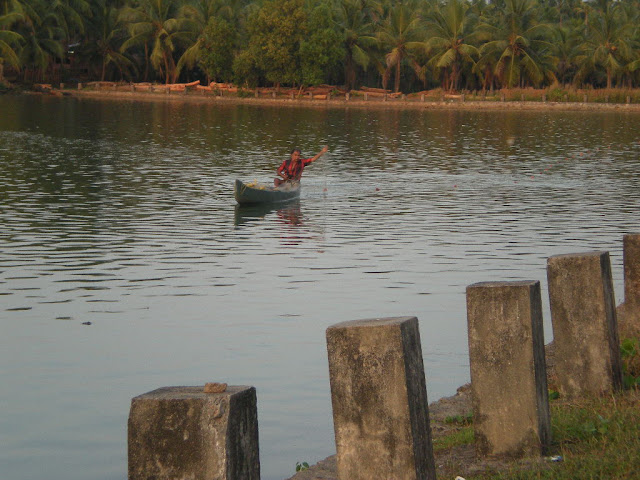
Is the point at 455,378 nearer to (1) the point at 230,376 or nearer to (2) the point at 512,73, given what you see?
(1) the point at 230,376

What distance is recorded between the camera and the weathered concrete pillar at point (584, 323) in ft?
21.7

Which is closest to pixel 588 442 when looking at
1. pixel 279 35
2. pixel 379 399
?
pixel 379 399

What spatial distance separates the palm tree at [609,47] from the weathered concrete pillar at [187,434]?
7586cm

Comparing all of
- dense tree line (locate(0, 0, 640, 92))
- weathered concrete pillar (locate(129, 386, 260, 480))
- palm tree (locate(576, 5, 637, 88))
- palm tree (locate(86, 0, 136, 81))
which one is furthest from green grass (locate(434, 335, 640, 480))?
palm tree (locate(86, 0, 136, 81))

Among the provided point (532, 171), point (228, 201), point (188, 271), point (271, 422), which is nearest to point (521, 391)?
point (271, 422)

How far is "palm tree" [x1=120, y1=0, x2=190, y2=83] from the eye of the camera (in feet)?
287

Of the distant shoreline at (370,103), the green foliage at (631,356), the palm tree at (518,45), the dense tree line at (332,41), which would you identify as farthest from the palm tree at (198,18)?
the green foliage at (631,356)

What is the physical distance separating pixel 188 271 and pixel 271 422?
7.70 metres

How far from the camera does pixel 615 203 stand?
87.7ft

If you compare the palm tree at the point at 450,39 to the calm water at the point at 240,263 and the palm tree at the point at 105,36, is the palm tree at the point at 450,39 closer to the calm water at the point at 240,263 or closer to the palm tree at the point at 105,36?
the palm tree at the point at 105,36

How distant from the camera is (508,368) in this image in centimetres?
570

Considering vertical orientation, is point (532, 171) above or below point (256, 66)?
below

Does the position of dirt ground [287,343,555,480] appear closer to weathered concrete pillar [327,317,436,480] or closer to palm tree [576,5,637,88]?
weathered concrete pillar [327,317,436,480]

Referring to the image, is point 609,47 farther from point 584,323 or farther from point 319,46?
point 584,323
